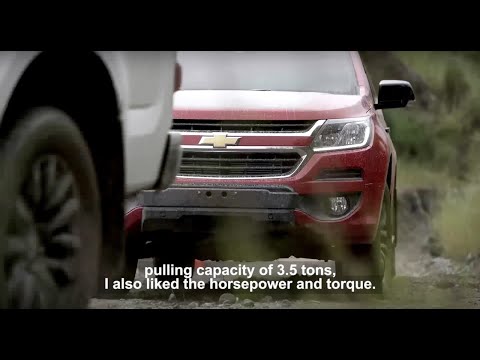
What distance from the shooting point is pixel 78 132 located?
4.72 meters

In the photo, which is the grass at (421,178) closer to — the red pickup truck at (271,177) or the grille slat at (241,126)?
the red pickup truck at (271,177)

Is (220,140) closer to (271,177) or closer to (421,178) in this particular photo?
(271,177)

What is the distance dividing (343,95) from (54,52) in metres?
3.16

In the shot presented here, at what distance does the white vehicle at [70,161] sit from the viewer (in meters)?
4.35

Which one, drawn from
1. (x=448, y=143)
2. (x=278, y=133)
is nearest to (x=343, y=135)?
(x=278, y=133)

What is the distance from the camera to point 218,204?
22.9ft

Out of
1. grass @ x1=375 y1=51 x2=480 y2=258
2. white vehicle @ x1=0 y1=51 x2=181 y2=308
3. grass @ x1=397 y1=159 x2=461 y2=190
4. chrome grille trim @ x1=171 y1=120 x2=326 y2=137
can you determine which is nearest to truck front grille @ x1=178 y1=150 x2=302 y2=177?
chrome grille trim @ x1=171 y1=120 x2=326 y2=137

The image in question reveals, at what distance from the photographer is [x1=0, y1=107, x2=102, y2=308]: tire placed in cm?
428

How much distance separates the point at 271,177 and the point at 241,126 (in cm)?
33

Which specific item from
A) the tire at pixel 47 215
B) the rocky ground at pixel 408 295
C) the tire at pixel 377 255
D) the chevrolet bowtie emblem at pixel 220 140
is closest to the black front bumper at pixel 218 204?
the chevrolet bowtie emblem at pixel 220 140

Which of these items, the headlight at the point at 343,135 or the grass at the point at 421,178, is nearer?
the headlight at the point at 343,135

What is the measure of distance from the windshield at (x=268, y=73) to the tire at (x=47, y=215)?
111 inches

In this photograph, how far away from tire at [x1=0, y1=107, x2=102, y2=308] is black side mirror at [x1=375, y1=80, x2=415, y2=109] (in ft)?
10.7

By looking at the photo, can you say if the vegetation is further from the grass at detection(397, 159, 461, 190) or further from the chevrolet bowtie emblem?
the chevrolet bowtie emblem
